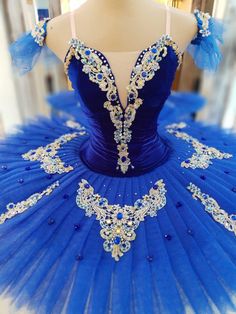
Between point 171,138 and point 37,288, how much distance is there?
2.04 feet

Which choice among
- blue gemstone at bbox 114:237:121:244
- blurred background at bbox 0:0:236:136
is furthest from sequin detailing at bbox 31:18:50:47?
blue gemstone at bbox 114:237:121:244

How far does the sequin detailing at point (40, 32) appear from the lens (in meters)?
0.74

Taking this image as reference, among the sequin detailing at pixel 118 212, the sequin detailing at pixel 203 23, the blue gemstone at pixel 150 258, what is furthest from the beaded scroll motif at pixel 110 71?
the blue gemstone at pixel 150 258

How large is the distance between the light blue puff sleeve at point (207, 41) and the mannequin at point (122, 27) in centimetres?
7

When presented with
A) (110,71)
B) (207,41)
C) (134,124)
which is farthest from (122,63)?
(207,41)

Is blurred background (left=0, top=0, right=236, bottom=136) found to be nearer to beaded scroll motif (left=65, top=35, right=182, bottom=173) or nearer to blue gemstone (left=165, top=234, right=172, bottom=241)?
beaded scroll motif (left=65, top=35, right=182, bottom=173)

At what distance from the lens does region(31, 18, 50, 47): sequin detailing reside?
74 centimetres

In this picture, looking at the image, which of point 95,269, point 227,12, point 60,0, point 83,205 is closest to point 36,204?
point 83,205

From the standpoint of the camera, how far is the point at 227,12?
0.96 metres

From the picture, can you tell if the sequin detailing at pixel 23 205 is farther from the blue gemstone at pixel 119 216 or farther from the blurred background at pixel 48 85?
the blurred background at pixel 48 85

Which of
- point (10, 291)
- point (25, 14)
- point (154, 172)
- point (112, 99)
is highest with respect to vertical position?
point (25, 14)

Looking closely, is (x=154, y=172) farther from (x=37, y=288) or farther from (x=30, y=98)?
(x=30, y=98)

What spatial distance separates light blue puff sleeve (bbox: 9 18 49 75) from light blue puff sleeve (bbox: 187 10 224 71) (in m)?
0.41

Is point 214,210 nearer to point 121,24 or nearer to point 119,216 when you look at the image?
point 119,216
